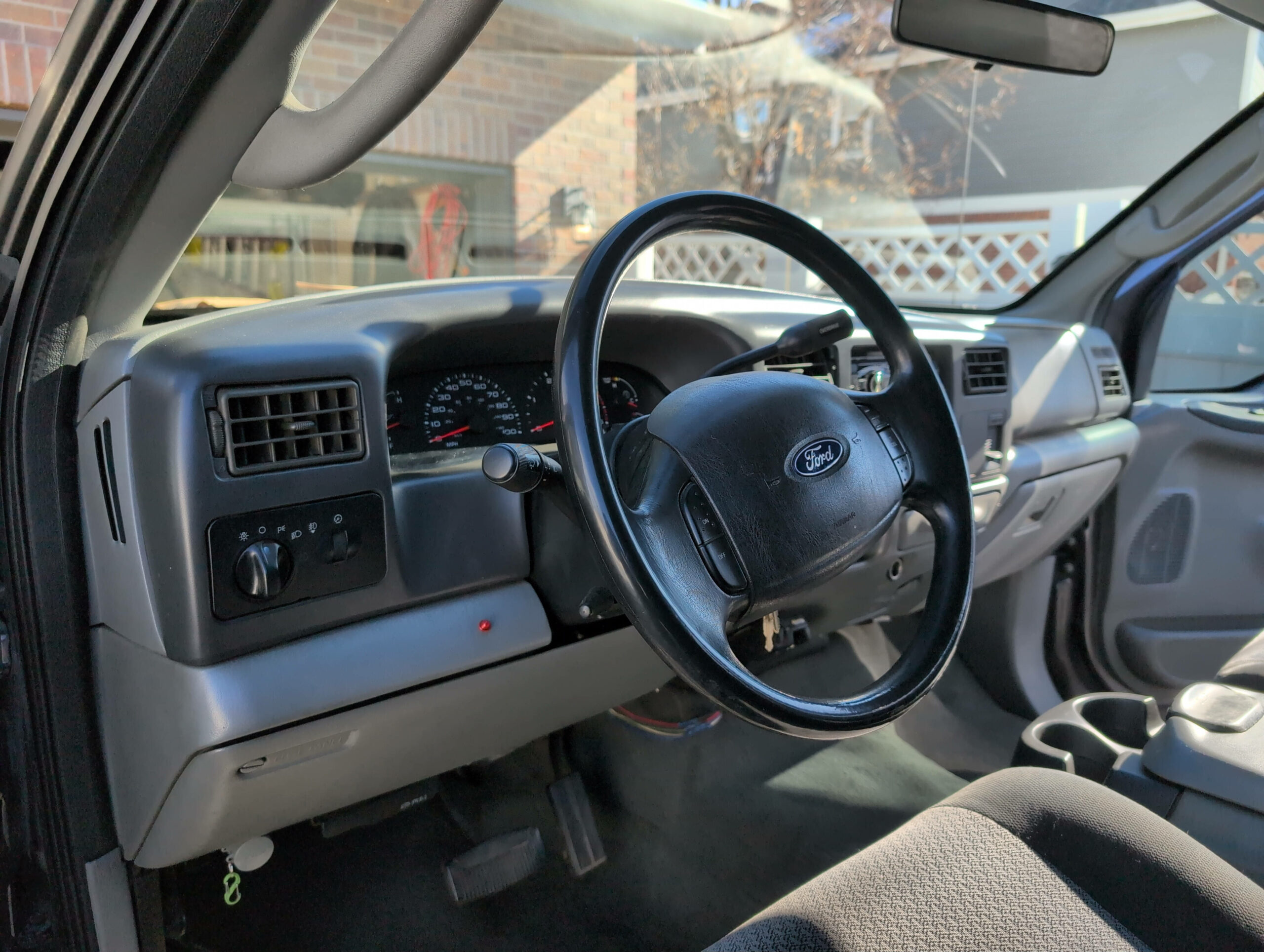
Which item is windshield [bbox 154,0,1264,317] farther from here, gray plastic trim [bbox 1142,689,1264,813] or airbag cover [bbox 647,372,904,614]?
gray plastic trim [bbox 1142,689,1264,813]

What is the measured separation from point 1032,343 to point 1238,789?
4.51ft

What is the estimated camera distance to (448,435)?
59.2 inches

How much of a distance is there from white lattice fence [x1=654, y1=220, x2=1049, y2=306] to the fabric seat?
184 cm

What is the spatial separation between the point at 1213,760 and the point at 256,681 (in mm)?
1282

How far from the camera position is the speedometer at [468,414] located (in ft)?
4.89

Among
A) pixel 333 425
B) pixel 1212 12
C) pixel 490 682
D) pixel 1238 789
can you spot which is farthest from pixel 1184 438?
pixel 333 425

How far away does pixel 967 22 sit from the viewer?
1.49 metres

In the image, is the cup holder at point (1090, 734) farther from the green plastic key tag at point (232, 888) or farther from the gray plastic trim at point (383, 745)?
the green plastic key tag at point (232, 888)

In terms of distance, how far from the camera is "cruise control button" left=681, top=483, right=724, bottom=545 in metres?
1.02

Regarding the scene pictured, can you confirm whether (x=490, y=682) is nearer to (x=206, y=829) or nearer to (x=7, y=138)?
(x=206, y=829)

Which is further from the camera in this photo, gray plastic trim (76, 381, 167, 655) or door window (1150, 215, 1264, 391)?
door window (1150, 215, 1264, 391)

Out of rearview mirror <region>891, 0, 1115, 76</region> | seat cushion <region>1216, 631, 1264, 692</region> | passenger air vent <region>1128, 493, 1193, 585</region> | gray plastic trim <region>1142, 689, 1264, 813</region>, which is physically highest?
rearview mirror <region>891, 0, 1115, 76</region>

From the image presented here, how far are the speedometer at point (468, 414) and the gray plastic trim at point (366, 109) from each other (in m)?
0.50

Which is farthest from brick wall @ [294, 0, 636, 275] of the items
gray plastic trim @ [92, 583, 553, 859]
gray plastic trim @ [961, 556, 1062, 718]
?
gray plastic trim @ [961, 556, 1062, 718]
